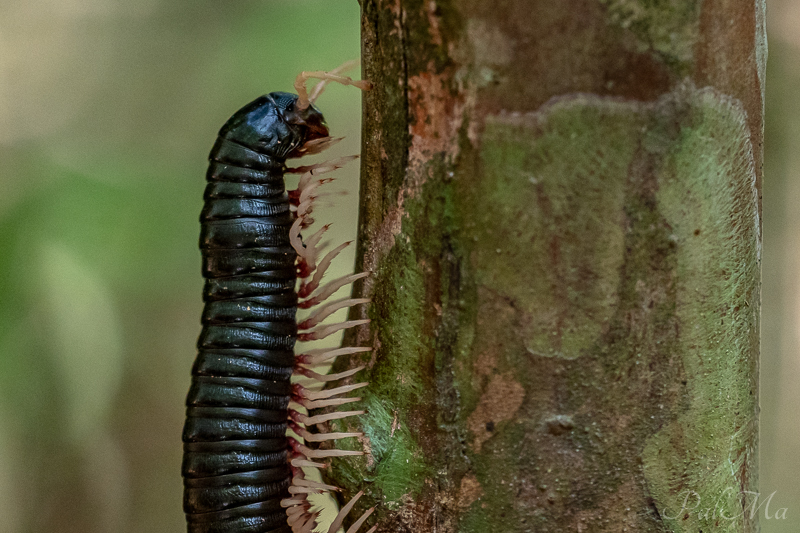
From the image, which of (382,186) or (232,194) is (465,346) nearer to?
(382,186)

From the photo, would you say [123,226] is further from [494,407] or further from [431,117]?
[494,407]

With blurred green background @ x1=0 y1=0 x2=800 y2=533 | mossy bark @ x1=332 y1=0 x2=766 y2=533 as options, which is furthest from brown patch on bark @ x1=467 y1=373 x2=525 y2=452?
blurred green background @ x1=0 y1=0 x2=800 y2=533

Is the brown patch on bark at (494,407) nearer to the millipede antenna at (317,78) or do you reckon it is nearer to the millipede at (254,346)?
the millipede at (254,346)

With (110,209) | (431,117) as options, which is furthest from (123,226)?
(431,117)

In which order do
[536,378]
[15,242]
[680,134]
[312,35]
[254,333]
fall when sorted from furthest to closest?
1. [312,35]
2. [15,242]
3. [254,333]
4. [536,378]
5. [680,134]

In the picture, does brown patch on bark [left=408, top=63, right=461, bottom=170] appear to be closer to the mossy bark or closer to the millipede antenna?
the mossy bark

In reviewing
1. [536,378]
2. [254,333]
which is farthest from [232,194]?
[536,378]
